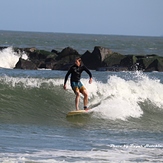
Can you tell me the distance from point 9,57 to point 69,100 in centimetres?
1979

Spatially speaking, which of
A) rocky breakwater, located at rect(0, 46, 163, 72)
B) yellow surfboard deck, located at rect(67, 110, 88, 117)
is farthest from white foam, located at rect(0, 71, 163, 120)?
rocky breakwater, located at rect(0, 46, 163, 72)

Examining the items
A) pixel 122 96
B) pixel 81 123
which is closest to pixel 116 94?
pixel 122 96

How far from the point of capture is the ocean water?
10.9 metres

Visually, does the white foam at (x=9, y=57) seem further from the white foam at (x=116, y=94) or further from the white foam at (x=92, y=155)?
the white foam at (x=92, y=155)

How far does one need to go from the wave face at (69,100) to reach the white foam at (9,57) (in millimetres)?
15870

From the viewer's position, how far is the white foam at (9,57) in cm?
3597

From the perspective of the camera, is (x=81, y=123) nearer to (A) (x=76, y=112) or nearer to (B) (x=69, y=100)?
(A) (x=76, y=112)

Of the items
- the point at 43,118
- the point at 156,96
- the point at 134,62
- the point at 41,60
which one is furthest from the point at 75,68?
the point at 41,60

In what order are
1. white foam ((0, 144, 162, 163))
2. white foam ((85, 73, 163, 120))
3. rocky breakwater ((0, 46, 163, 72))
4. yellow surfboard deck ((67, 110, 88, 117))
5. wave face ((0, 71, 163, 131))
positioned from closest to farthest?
white foam ((0, 144, 162, 163)) → yellow surfboard deck ((67, 110, 88, 117)) → wave face ((0, 71, 163, 131)) → white foam ((85, 73, 163, 120)) → rocky breakwater ((0, 46, 163, 72))

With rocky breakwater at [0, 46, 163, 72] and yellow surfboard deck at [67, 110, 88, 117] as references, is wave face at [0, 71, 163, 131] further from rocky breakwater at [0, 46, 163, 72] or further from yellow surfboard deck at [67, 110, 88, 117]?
rocky breakwater at [0, 46, 163, 72]

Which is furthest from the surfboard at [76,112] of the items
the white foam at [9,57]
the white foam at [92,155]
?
the white foam at [9,57]

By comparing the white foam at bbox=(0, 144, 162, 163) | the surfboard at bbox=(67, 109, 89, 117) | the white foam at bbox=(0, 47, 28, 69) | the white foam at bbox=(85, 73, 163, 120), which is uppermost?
the white foam at bbox=(0, 47, 28, 69)

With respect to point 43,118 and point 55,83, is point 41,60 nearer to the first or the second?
point 55,83

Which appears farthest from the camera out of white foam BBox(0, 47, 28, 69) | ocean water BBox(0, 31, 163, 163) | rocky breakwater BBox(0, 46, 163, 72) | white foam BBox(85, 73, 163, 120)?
white foam BBox(0, 47, 28, 69)
